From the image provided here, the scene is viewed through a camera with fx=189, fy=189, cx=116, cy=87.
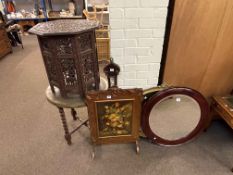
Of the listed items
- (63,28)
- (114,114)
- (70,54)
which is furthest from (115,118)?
(63,28)

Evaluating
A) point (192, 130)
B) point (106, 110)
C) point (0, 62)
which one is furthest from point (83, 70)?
point (0, 62)

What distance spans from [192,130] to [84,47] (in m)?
1.21

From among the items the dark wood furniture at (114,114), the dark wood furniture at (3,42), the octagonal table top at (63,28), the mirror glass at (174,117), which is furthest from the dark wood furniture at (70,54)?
the dark wood furniture at (3,42)

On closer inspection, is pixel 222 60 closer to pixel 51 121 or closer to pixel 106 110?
pixel 106 110

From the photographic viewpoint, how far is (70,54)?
4.00 feet

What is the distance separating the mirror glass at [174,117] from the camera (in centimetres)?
157

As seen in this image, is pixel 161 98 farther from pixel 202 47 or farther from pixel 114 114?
pixel 202 47

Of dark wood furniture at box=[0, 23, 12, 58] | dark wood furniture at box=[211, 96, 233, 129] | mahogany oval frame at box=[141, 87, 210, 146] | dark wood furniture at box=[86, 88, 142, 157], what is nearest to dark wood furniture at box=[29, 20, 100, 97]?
dark wood furniture at box=[86, 88, 142, 157]

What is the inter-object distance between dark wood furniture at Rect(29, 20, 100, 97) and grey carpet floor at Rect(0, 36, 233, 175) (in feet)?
2.14

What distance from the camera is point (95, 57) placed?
1346 mm

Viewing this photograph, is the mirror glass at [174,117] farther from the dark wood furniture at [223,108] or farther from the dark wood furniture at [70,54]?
the dark wood furniture at [70,54]

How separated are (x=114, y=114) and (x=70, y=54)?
58cm

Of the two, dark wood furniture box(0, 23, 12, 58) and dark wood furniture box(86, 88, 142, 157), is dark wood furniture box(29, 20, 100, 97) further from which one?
dark wood furniture box(0, 23, 12, 58)

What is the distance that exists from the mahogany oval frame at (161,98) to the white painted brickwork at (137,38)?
0.73ft
